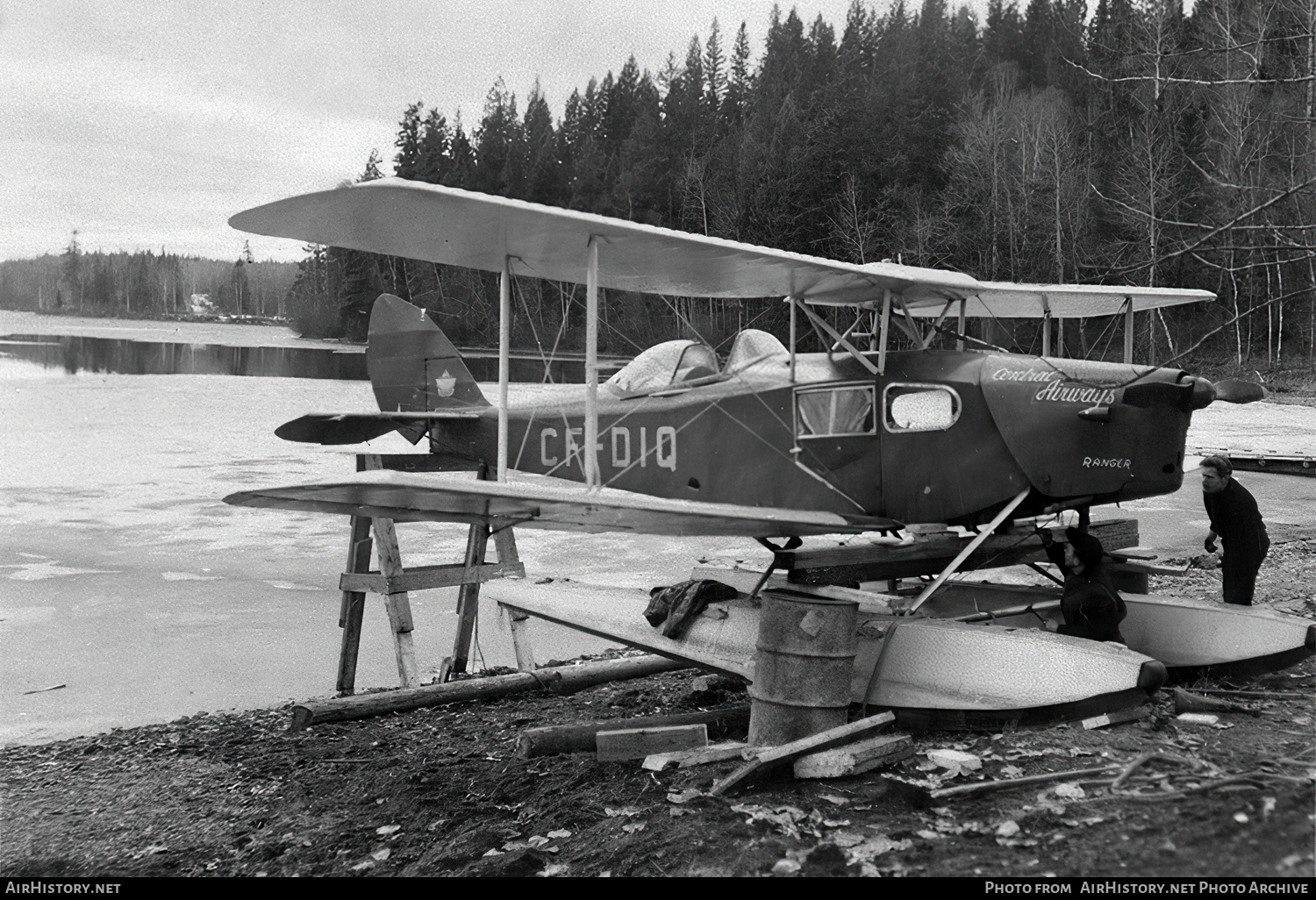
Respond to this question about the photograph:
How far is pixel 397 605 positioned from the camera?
843 centimetres

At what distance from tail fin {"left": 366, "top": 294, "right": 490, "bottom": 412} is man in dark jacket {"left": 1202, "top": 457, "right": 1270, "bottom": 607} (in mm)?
6706

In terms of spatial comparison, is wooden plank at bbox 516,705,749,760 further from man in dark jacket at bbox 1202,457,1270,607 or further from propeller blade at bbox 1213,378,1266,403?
man in dark jacket at bbox 1202,457,1270,607

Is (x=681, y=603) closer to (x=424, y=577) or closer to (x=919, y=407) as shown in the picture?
(x=919, y=407)

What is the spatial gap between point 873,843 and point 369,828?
2576mm

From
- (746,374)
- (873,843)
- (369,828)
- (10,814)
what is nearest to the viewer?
(873,843)

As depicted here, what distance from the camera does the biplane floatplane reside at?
5758 mm

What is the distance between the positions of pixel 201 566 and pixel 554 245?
852cm

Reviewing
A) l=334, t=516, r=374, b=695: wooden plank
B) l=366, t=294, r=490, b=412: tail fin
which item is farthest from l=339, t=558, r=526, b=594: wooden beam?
l=366, t=294, r=490, b=412: tail fin

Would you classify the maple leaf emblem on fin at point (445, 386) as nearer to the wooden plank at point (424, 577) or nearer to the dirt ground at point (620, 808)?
the wooden plank at point (424, 577)

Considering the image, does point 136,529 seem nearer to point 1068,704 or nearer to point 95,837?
point 95,837

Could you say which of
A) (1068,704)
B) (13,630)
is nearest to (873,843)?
(1068,704)

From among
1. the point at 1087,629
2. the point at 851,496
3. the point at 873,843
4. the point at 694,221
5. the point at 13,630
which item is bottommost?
the point at 13,630

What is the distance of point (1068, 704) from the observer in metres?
5.27

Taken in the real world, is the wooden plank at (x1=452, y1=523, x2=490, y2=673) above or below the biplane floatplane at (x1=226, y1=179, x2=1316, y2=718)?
below
